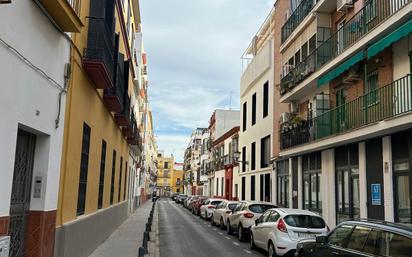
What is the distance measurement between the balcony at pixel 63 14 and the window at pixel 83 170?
3673 millimetres

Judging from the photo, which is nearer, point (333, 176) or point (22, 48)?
point (22, 48)

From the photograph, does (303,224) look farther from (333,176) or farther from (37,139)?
(37,139)

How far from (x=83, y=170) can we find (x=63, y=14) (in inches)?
199

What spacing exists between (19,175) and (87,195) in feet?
17.2

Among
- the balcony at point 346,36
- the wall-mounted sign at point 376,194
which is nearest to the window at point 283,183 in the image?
the balcony at point 346,36

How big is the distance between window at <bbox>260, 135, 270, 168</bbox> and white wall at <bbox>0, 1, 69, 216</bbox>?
22383 mm

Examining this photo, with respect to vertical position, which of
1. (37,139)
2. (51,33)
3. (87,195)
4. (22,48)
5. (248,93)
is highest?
(248,93)

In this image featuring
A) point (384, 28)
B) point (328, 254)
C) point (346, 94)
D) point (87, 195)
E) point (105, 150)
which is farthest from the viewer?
point (346, 94)

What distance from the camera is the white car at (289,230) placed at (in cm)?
1262

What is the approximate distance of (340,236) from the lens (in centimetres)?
825

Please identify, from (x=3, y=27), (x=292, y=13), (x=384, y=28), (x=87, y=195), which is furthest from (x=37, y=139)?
(x=292, y=13)

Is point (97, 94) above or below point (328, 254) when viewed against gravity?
above

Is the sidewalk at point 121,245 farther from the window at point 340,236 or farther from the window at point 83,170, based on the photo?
the window at point 340,236

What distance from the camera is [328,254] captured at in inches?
325
